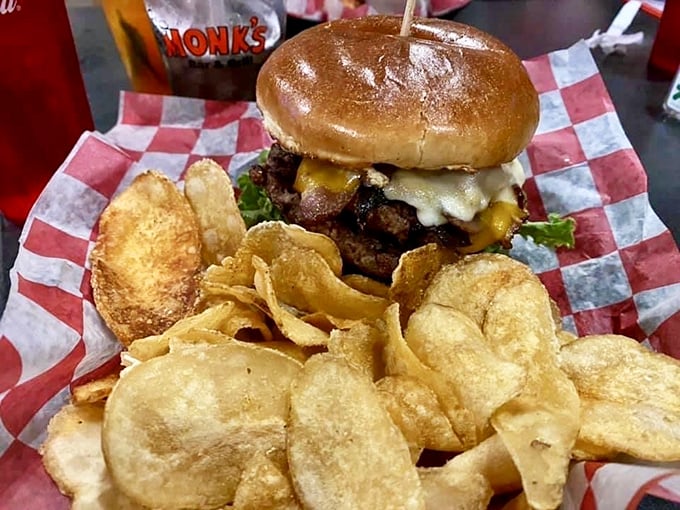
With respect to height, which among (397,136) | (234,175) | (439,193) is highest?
(397,136)

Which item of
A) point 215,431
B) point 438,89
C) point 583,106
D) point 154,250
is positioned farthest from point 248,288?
point 583,106

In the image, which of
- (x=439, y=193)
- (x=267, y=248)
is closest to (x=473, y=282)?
(x=439, y=193)

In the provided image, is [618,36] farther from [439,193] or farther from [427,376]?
[427,376]

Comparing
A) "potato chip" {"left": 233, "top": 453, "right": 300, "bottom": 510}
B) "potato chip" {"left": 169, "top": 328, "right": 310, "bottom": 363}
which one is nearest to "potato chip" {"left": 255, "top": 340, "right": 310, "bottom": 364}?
"potato chip" {"left": 169, "top": 328, "right": 310, "bottom": 363}

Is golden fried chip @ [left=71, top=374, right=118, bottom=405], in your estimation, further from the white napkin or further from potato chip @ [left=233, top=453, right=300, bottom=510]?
the white napkin

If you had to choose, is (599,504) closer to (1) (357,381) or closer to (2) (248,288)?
(1) (357,381)

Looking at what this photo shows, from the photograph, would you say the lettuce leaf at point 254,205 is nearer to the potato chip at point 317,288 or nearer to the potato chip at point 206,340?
the potato chip at point 317,288
